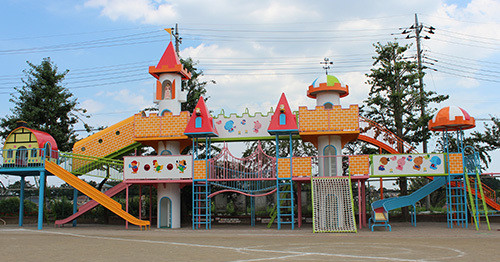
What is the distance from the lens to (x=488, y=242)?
49.0ft

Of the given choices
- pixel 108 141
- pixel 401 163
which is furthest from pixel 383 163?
pixel 108 141

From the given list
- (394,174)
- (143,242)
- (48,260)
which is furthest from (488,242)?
(48,260)

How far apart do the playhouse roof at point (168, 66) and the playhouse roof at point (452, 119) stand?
1307 centimetres

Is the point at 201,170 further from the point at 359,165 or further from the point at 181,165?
the point at 359,165

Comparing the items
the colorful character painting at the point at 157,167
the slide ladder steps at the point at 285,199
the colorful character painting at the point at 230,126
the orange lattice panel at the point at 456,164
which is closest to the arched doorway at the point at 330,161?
the slide ladder steps at the point at 285,199

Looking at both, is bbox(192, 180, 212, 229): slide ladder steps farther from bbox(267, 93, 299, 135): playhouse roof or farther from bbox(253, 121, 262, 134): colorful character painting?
bbox(267, 93, 299, 135): playhouse roof

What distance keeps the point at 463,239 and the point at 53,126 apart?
24.1m

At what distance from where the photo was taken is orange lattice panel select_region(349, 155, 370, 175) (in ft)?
69.5

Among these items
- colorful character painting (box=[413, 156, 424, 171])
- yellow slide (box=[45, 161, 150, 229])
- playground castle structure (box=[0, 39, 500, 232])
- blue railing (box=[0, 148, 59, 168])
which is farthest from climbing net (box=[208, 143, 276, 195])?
blue railing (box=[0, 148, 59, 168])

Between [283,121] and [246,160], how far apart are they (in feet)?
8.52

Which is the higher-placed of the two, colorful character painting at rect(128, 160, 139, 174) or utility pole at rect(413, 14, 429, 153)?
utility pole at rect(413, 14, 429, 153)

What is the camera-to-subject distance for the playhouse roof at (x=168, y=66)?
24859mm

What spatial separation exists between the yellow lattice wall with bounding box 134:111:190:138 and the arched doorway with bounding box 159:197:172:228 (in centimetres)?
350

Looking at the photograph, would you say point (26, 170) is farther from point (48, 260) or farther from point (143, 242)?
point (48, 260)
